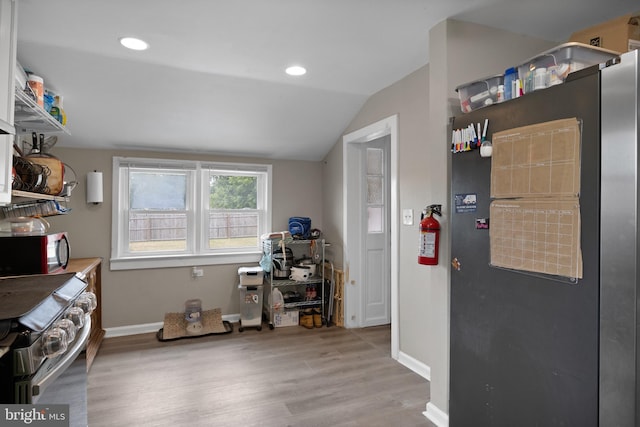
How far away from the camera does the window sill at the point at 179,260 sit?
3.75 meters

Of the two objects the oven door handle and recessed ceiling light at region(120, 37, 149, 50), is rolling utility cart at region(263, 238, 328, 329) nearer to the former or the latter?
recessed ceiling light at region(120, 37, 149, 50)

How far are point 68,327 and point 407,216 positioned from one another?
95.3 inches

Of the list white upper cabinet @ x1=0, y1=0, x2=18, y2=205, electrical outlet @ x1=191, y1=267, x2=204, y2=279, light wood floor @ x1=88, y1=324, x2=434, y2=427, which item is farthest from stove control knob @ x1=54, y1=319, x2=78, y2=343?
electrical outlet @ x1=191, y1=267, x2=204, y2=279

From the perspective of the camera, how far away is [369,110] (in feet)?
11.5

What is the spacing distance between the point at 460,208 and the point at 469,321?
1.76 ft

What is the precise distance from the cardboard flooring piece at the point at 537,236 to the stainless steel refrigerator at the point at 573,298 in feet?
0.08

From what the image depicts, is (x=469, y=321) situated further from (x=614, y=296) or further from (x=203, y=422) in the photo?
(x=203, y=422)

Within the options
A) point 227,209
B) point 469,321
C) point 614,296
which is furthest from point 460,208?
point 227,209

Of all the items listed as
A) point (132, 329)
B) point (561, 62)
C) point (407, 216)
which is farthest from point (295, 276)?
point (561, 62)

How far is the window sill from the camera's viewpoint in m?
3.75

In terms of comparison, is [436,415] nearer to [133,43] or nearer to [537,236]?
[537,236]

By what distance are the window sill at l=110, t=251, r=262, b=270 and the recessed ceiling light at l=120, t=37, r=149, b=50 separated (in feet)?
7.51

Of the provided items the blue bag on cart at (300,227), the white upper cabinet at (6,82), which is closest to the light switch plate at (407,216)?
the blue bag on cart at (300,227)

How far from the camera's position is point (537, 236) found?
131 centimetres
